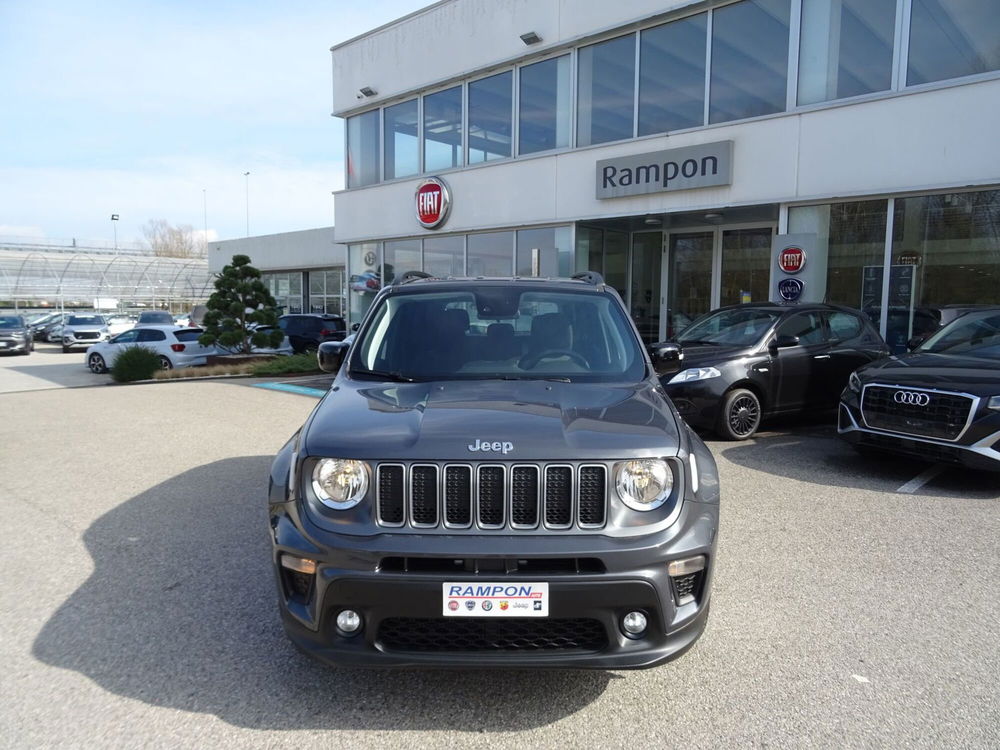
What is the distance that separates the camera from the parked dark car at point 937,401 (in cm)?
591

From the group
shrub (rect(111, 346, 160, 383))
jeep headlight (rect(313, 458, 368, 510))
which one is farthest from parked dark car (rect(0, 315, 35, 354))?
jeep headlight (rect(313, 458, 368, 510))

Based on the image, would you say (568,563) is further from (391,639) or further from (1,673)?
(1,673)

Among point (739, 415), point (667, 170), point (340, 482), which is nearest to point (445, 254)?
point (667, 170)

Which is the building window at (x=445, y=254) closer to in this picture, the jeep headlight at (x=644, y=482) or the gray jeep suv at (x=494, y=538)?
the gray jeep suv at (x=494, y=538)

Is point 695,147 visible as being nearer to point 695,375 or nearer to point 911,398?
point 695,375

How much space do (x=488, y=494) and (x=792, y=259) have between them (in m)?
10.9

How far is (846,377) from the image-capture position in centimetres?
914

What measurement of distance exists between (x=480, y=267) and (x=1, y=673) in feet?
48.7

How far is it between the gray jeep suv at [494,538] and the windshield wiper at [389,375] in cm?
63

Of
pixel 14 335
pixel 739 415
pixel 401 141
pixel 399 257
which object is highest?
pixel 401 141

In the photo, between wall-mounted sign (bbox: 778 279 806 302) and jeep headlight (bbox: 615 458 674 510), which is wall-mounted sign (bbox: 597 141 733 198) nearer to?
wall-mounted sign (bbox: 778 279 806 302)

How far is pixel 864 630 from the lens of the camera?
11.7ft

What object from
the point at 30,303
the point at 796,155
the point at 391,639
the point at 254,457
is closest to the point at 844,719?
the point at 391,639

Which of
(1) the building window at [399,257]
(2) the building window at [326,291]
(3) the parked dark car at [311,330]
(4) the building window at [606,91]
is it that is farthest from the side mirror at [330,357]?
(2) the building window at [326,291]
